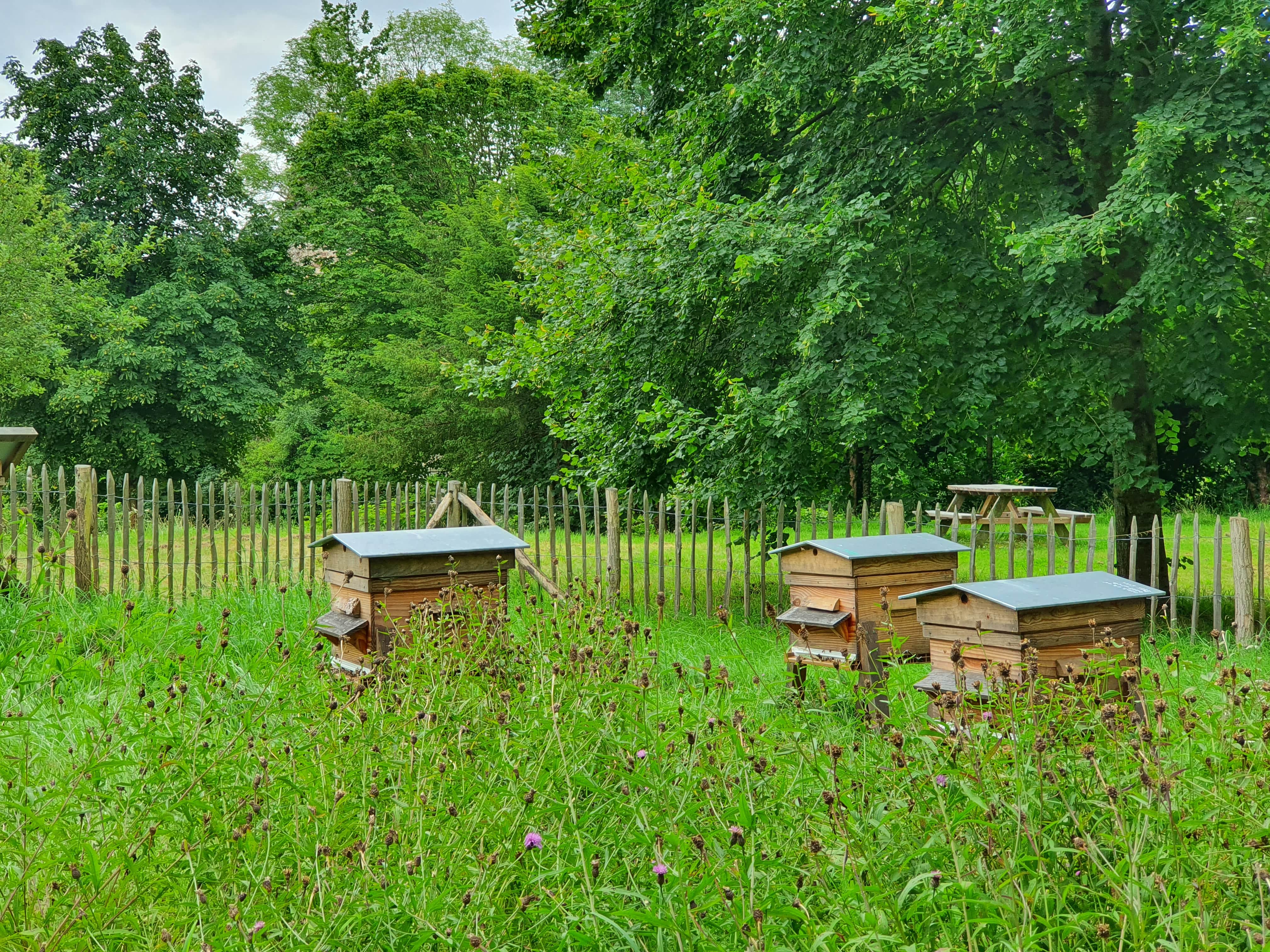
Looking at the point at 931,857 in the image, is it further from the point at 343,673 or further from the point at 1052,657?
the point at 343,673

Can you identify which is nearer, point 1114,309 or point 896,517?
point 896,517

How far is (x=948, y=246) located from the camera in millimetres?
9656

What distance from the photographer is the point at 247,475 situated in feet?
103

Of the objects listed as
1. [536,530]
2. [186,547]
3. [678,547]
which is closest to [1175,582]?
[678,547]

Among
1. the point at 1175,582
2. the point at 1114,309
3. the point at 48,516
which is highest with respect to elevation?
the point at 1114,309

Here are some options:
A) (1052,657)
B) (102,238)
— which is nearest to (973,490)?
(1052,657)

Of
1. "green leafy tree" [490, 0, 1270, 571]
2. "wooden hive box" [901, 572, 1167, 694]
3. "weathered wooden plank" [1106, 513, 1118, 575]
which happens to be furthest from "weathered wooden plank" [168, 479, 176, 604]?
"weathered wooden plank" [1106, 513, 1118, 575]

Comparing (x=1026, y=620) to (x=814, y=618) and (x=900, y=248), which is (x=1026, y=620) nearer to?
(x=814, y=618)

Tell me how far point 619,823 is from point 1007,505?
50.0ft

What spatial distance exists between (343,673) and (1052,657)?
3.38 metres

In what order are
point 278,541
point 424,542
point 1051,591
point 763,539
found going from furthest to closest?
point 278,541 → point 763,539 → point 424,542 → point 1051,591

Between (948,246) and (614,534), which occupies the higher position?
(948,246)

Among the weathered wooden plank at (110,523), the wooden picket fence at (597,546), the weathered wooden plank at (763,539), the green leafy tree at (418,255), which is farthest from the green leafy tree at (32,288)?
the weathered wooden plank at (763,539)

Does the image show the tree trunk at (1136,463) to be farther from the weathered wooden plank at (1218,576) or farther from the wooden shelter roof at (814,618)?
the wooden shelter roof at (814,618)
